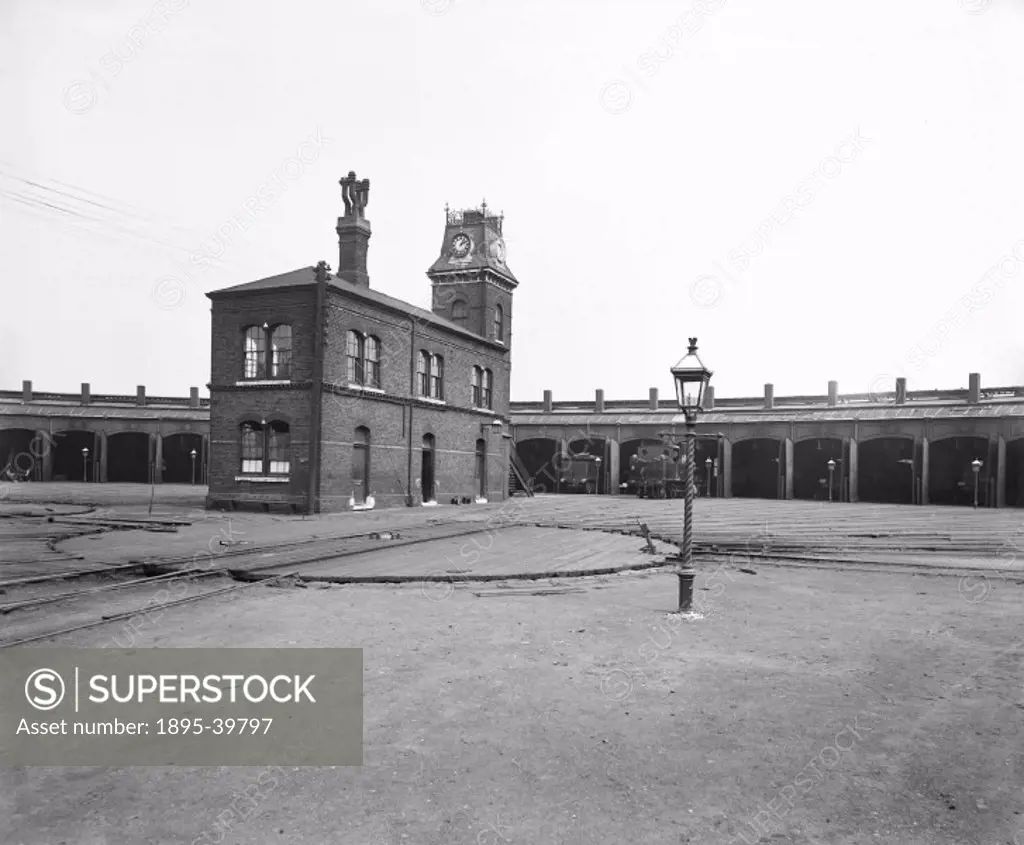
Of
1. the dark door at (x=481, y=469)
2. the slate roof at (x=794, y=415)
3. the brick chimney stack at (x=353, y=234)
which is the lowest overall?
the dark door at (x=481, y=469)

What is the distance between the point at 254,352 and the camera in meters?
26.1

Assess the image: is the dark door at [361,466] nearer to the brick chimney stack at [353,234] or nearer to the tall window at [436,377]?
the tall window at [436,377]

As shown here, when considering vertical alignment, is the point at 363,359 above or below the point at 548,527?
above

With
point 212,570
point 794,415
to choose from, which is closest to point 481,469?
point 794,415

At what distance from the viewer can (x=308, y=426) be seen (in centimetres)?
2505

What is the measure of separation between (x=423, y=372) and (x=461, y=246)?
10.3 metres

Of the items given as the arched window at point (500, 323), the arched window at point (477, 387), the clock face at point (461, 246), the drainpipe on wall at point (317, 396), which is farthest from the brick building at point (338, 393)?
the clock face at point (461, 246)

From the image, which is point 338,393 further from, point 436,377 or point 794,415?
point 794,415

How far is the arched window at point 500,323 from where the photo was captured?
39.1 metres

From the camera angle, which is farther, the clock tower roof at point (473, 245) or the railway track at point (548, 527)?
the clock tower roof at point (473, 245)

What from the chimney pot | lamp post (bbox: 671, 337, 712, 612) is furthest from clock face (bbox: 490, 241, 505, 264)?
lamp post (bbox: 671, 337, 712, 612)

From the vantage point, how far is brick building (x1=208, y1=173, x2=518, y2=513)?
2516 centimetres

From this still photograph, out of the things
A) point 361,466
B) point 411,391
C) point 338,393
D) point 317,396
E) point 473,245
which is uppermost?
point 473,245

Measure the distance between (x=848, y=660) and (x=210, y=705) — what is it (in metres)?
5.61
